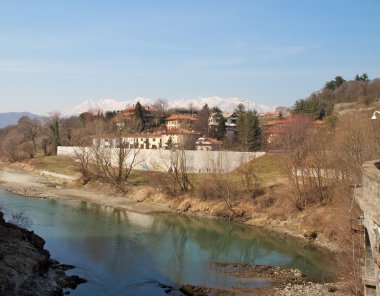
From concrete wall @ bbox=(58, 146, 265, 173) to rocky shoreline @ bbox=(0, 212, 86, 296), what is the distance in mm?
22179

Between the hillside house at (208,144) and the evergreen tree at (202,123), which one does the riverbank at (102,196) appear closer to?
the hillside house at (208,144)

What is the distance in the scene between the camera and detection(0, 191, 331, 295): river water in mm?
21125

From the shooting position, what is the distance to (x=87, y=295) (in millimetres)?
18766

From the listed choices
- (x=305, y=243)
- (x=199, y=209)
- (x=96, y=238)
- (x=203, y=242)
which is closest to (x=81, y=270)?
(x=96, y=238)

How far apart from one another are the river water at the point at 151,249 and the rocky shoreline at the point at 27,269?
84cm

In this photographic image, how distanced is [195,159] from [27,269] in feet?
113

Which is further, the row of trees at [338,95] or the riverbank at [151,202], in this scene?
the row of trees at [338,95]

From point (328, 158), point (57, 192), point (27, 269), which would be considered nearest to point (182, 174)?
point (328, 158)

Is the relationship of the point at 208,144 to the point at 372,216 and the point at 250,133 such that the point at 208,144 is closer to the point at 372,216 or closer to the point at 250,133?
the point at 250,133

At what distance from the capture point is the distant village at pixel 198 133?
2196 inches

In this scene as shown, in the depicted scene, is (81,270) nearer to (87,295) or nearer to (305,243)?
(87,295)

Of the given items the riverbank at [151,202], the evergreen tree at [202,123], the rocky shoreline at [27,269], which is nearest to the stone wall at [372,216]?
the rocky shoreline at [27,269]

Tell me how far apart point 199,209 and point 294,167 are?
28.6 feet

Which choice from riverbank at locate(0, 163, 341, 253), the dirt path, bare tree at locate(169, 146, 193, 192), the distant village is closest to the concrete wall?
bare tree at locate(169, 146, 193, 192)
